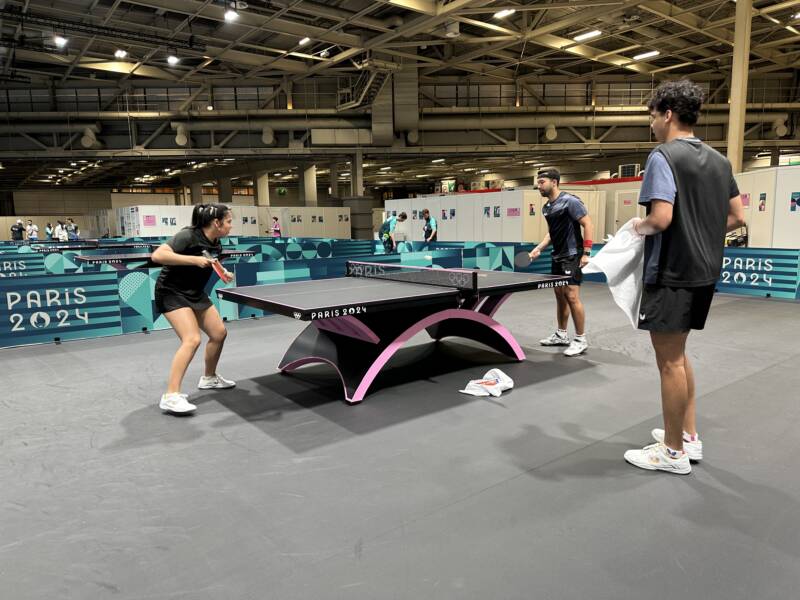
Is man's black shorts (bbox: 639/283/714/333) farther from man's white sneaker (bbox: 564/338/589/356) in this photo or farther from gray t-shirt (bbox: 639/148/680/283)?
man's white sneaker (bbox: 564/338/589/356)

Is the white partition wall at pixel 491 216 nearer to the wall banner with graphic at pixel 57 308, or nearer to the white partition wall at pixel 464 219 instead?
the white partition wall at pixel 464 219

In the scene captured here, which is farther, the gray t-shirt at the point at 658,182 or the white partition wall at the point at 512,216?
the white partition wall at the point at 512,216

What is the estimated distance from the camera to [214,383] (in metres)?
4.90

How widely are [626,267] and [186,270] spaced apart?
322cm

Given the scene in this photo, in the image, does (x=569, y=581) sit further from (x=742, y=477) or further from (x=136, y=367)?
(x=136, y=367)

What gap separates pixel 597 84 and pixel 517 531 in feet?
87.1

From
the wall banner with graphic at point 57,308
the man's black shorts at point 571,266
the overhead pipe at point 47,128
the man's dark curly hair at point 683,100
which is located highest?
the overhead pipe at point 47,128

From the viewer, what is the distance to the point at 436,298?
4.54 metres

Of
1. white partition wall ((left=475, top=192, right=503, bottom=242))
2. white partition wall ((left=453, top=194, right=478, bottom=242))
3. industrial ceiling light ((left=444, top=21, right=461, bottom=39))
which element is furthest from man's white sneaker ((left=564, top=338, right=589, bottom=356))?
industrial ceiling light ((left=444, top=21, right=461, bottom=39))

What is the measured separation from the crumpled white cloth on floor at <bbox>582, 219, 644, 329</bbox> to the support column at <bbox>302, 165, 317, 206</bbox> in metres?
24.5

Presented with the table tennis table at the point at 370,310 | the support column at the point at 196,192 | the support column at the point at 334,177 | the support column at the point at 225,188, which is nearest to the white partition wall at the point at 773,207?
the table tennis table at the point at 370,310

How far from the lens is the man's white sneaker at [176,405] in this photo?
165 inches

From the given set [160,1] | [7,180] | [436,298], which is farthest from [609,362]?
[7,180]

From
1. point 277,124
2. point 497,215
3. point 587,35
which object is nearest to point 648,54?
point 587,35
